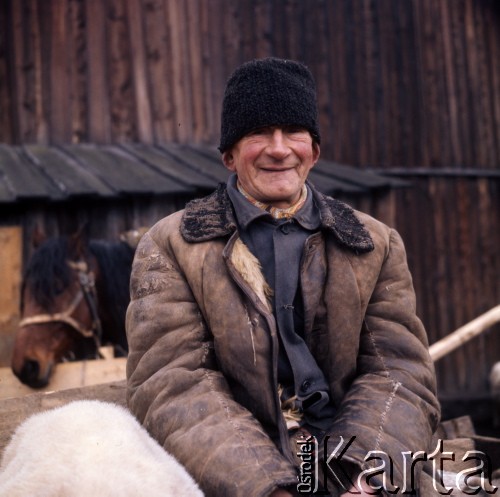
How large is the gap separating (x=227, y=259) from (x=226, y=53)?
19.0 ft

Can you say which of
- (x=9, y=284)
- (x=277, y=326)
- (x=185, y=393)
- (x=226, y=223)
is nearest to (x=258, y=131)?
(x=226, y=223)

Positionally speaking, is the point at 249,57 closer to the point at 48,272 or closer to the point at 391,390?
the point at 48,272

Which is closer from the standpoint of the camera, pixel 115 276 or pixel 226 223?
pixel 226 223

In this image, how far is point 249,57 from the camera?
7859mm

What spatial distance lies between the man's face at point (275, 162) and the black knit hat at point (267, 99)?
4cm

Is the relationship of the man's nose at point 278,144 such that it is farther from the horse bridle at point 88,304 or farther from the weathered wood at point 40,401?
the horse bridle at point 88,304

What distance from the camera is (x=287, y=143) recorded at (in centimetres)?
250

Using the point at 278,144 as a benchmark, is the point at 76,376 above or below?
below

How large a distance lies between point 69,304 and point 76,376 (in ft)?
2.30

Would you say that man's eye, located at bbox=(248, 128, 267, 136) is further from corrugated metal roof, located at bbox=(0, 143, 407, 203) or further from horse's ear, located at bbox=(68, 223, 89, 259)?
horse's ear, located at bbox=(68, 223, 89, 259)

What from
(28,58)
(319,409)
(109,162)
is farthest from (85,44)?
(319,409)

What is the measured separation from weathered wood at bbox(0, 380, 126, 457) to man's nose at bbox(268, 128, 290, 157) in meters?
1.18

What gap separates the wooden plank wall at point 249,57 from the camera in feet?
22.0

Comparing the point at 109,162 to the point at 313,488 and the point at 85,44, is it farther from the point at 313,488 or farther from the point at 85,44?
the point at 313,488
